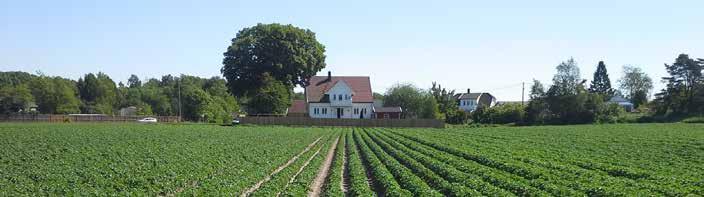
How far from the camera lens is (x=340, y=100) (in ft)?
323

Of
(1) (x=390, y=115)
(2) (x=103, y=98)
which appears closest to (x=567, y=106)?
(1) (x=390, y=115)

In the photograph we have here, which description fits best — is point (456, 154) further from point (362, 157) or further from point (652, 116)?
point (652, 116)

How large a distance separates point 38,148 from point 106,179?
664 inches

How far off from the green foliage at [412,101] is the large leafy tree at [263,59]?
22.1 m

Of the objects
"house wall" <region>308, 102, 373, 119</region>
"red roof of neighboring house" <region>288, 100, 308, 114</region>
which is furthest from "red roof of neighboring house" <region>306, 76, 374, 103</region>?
"red roof of neighboring house" <region>288, 100, 308, 114</region>

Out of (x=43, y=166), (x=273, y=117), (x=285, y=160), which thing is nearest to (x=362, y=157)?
(x=285, y=160)

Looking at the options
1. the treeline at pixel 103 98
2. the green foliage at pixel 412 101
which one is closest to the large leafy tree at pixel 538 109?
the green foliage at pixel 412 101

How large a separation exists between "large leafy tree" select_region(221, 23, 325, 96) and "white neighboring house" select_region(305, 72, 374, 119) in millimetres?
4871

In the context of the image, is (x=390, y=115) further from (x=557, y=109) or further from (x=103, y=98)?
(x=103, y=98)

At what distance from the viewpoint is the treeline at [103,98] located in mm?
106500

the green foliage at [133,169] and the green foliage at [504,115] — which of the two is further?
the green foliage at [504,115]

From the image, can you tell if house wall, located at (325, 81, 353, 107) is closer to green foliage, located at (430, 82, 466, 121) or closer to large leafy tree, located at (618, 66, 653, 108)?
green foliage, located at (430, 82, 466, 121)

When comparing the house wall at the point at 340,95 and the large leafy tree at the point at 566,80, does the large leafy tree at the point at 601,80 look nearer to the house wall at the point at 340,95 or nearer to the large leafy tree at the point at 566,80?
the large leafy tree at the point at 566,80

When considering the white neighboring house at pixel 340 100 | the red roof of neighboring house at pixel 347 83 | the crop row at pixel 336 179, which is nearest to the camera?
the crop row at pixel 336 179
